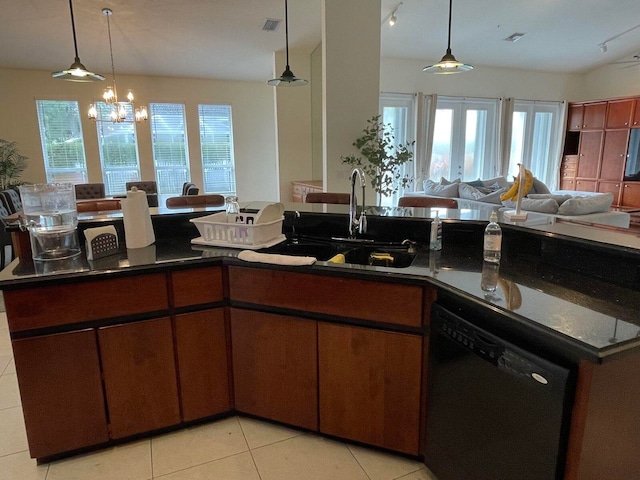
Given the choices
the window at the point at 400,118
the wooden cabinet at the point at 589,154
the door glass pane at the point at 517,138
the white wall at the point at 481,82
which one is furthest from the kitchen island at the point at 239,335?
the wooden cabinet at the point at 589,154

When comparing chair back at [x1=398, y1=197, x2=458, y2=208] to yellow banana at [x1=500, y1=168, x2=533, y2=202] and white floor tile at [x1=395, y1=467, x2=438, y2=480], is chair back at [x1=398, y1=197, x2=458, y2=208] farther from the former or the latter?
white floor tile at [x1=395, y1=467, x2=438, y2=480]

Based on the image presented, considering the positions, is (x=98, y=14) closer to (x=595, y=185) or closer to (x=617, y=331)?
(x=617, y=331)

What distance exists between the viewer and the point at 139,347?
6.00 ft

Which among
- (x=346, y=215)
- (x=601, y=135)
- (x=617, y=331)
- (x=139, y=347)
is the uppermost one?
(x=601, y=135)

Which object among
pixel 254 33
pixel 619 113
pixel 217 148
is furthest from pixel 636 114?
pixel 217 148

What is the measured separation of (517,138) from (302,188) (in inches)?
208

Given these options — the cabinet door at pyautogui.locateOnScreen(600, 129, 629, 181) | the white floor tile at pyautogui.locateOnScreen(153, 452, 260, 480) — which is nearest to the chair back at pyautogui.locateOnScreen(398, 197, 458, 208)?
the white floor tile at pyautogui.locateOnScreen(153, 452, 260, 480)

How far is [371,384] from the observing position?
69.1 inches

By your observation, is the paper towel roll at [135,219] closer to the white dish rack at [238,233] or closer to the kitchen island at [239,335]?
the kitchen island at [239,335]

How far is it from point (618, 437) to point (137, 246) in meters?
2.08

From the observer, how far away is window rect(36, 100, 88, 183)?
7191 mm

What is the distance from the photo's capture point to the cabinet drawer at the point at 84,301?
162cm

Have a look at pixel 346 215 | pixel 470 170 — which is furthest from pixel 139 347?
pixel 470 170

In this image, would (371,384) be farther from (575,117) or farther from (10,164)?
(575,117)
